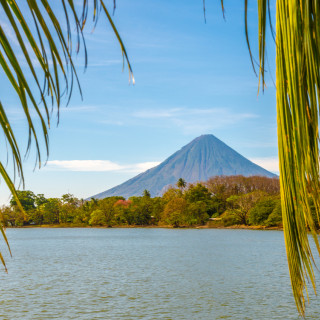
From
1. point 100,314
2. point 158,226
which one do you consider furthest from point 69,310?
point 158,226

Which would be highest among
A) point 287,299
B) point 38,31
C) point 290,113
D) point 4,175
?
point 38,31

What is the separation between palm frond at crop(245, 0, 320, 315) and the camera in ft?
2.28

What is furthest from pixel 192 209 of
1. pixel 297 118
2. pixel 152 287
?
pixel 297 118

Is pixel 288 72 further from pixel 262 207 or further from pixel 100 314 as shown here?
pixel 262 207

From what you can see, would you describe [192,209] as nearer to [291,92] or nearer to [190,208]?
[190,208]

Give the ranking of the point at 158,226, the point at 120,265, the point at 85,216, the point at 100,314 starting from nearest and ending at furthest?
the point at 100,314 → the point at 120,265 → the point at 158,226 → the point at 85,216

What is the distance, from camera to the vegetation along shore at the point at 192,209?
68750 mm

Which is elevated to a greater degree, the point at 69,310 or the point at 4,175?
the point at 4,175

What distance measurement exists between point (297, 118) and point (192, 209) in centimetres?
7627

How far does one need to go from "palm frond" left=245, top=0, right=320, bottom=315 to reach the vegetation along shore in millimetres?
61619

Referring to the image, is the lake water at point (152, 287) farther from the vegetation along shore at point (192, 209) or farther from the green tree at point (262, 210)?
the vegetation along shore at point (192, 209)

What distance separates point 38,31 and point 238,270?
98.5ft

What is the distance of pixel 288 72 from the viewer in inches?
28.5

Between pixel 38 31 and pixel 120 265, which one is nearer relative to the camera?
pixel 38 31
